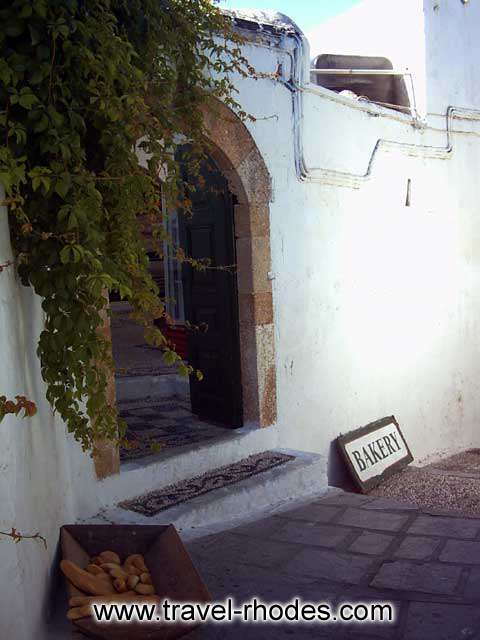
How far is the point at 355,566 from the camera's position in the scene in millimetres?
3473

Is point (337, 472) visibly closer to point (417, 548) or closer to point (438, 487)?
point (438, 487)

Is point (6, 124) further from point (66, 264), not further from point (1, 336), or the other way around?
point (1, 336)

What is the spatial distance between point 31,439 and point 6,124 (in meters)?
1.21

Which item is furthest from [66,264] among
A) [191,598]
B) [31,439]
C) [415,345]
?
[415,345]

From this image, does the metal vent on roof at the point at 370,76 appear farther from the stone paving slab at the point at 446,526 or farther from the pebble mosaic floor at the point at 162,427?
the stone paving slab at the point at 446,526

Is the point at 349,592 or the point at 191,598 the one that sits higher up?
the point at 191,598

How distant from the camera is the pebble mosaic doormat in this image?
4047mm

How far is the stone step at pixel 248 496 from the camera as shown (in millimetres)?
3891

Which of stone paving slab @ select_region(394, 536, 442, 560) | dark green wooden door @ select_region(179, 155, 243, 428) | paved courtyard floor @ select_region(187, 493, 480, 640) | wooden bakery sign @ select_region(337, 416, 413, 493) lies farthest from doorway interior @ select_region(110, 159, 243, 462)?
stone paving slab @ select_region(394, 536, 442, 560)

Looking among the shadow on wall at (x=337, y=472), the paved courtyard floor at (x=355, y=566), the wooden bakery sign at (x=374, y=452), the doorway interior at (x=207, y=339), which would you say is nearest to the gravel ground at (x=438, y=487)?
the wooden bakery sign at (x=374, y=452)

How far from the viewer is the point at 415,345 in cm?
714

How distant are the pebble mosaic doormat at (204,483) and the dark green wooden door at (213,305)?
435 millimetres

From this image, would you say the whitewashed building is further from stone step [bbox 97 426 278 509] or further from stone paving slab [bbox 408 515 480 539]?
stone paving slab [bbox 408 515 480 539]

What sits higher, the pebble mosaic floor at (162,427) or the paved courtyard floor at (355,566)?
the pebble mosaic floor at (162,427)
